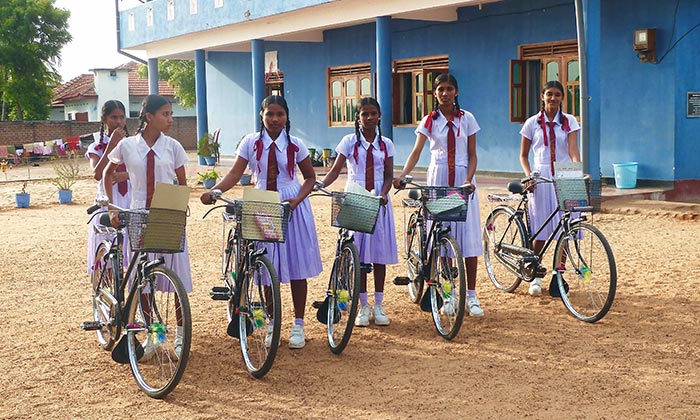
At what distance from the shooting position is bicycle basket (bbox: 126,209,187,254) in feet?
14.8

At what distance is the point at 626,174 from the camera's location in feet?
44.0

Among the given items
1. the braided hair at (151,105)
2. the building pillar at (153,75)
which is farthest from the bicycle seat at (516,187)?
the building pillar at (153,75)

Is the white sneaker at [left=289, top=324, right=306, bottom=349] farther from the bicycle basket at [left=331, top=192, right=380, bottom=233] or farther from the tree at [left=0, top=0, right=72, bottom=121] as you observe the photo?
the tree at [left=0, top=0, right=72, bottom=121]

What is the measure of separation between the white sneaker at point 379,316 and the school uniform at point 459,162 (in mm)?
718

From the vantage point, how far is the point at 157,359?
519cm

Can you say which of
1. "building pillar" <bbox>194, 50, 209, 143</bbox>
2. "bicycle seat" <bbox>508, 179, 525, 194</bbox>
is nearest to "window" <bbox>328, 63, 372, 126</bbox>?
"building pillar" <bbox>194, 50, 209, 143</bbox>

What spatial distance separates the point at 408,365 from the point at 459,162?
5.81 ft

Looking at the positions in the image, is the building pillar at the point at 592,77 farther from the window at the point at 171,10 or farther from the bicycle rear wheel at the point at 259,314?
the window at the point at 171,10

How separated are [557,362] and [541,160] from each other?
7.31 feet

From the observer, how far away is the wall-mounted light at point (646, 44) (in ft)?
42.9

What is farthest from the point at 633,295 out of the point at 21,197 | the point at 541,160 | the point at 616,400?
the point at 21,197

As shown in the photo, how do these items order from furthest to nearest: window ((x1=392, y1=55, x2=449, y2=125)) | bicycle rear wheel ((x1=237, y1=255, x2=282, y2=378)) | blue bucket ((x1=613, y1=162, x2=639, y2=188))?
window ((x1=392, y1=55, x2=449, y2=125)), blue bucket ((x1=613, y1=162, x2=639, y2=188)), bicycle rear wheel ((x1=237, y1=255, x2=282, y2=378))

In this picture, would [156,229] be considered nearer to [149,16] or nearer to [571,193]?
[571,193]

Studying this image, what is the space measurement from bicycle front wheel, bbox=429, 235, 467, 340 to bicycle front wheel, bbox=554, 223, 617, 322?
2.98 feet
